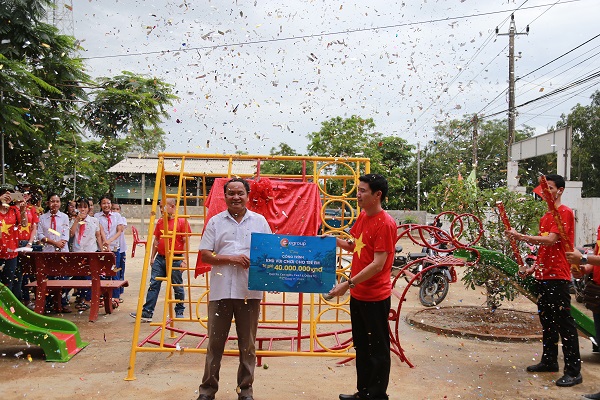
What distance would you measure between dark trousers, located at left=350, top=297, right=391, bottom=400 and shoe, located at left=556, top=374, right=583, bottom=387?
1.81m

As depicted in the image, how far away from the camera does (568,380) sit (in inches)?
191

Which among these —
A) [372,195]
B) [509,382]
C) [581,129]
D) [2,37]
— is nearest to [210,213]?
[372,195]

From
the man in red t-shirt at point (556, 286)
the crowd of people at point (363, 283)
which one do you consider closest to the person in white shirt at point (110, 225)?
the crowd of people at point (363, 283)

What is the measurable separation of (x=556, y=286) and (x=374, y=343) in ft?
6.67

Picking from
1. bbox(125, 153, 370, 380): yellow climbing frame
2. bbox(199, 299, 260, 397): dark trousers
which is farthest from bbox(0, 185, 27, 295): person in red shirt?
bbox(199, 299, 260, 397): dark trousers

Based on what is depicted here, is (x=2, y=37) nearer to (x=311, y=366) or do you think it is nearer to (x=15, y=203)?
(x=15, y=203)

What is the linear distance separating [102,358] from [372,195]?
10.5 feet

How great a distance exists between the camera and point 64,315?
7848mm

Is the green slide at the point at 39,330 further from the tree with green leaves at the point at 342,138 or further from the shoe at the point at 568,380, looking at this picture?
the tree with green leaves at the point at 342,138

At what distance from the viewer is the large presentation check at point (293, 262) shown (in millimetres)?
4211

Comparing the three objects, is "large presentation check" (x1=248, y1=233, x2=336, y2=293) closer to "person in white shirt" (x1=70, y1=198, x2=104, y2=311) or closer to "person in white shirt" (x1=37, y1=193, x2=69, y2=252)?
"person in white shirt" (x1=37, y1=193, x2=69, y2=252)

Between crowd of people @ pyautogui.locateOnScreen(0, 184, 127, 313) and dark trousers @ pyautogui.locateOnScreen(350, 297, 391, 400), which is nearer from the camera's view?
dark trousers @ pyautogui.locateOnScreen(350, 297, 391, 400)

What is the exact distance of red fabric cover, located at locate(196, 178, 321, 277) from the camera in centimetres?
508

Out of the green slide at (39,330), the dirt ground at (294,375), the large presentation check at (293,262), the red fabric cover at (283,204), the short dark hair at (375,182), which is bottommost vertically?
the dirt ground at (294,375)
